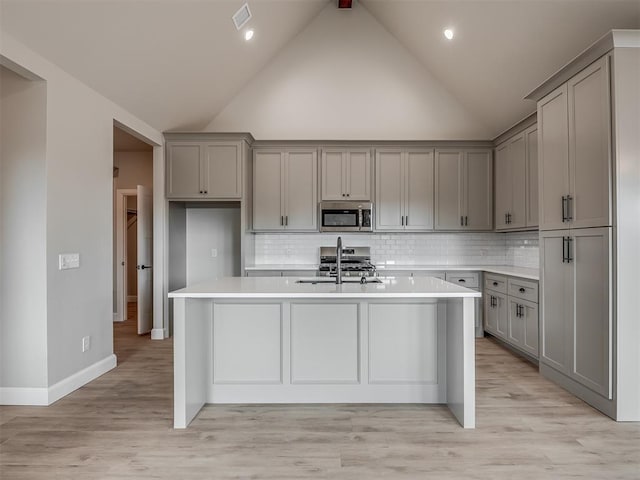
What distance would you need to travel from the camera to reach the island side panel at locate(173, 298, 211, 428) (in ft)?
8.34

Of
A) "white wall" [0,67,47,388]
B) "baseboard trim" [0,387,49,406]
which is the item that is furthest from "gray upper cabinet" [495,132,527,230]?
"baseboard trim" [0,387,49,406]

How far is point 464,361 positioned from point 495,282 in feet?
7.98

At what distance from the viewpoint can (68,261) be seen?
3.19 m

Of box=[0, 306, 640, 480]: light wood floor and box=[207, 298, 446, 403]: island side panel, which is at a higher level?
box=[207, 298, 446, 403]: island side panel

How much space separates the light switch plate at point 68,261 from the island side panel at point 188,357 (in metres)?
1.23

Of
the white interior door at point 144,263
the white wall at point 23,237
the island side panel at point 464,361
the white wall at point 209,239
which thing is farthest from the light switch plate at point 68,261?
the island side panel at point 464,361

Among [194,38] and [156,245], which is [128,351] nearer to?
[156,245]

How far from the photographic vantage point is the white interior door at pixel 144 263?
507 cm

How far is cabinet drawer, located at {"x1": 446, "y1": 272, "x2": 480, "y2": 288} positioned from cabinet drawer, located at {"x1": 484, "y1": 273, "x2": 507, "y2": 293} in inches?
4.3

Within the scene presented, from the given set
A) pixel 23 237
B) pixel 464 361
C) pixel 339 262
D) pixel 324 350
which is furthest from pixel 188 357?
pixel 464 361

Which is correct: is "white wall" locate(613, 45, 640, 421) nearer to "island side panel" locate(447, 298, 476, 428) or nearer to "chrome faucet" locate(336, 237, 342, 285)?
"island side panel" locate(447, 298, 476, 428)

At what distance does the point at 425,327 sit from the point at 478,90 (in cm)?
342

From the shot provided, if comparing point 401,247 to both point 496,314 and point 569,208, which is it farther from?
point 569,208

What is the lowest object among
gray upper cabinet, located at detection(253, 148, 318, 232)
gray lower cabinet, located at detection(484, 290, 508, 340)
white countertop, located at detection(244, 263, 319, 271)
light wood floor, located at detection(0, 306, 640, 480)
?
light wood floor, located at detection(0, 306, 640, 480)
